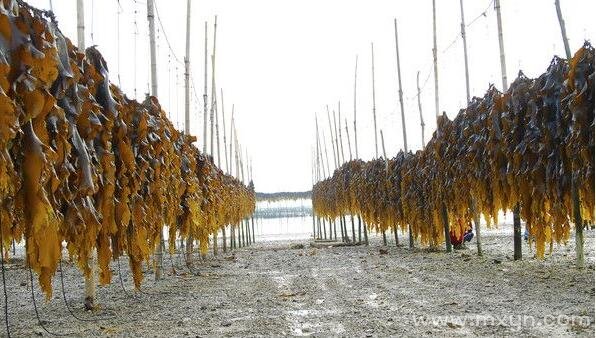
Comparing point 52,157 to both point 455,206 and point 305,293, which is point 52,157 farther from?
point 455,206

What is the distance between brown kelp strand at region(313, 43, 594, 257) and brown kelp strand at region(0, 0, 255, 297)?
5032 millimetres

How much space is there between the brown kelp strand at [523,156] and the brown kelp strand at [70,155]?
5.03m

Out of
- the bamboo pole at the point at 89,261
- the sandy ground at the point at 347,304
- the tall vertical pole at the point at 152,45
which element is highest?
the tall vertical pole at the point at 152,45

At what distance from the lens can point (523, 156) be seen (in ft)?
27.6

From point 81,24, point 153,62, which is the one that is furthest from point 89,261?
point 153,62

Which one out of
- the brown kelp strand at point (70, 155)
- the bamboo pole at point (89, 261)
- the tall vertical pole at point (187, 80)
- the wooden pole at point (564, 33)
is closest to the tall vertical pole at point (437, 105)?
the wooden pole at point (564, 33)

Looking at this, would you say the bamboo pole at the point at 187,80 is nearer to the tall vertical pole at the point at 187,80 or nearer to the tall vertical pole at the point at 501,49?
the tall vertical pole at the point at 187,80

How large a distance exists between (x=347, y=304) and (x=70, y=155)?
3265 mm

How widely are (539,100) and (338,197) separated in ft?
65.8

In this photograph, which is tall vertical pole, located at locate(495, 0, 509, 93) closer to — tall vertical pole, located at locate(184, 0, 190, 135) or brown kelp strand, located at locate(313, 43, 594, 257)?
brown kelp strand, located at locate(313, 43, 594, 257)

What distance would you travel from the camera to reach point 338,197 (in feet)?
91.9

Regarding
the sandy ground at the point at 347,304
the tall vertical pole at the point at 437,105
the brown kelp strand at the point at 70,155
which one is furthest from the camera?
the tall vertical pole at the point at 437,105

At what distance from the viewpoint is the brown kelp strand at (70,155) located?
396 centimetres

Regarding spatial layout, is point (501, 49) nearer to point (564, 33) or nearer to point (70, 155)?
point (564, 33)
